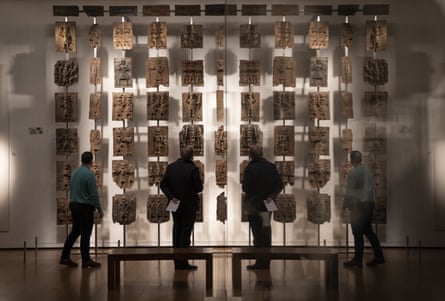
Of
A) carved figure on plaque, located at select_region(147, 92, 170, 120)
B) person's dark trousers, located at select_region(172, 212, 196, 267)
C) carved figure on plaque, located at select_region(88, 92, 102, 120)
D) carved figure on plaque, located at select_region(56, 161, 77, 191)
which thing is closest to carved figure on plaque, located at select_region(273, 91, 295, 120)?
person's dark trousers, located at select_region(172, 212, 196, 267)

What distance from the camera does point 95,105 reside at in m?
9.79

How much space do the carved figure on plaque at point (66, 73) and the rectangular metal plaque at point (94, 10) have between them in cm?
78

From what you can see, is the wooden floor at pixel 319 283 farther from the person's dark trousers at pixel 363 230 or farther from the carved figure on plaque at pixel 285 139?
the carved figure on plaque at pixel 285 139

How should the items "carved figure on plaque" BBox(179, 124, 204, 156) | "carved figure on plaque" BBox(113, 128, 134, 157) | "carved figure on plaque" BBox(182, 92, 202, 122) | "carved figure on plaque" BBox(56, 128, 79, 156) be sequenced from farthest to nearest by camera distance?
1. "carved figure on plaque" BBox(56, 128, 79, 156)
2. "carved figure on plaque" BBox(113, 128, 134, 157)
3. "carved figure on plaque" BBox(182, 92, 202, 122)
4. "carved figure on plaque" BBox(179, 124, 204, 156)

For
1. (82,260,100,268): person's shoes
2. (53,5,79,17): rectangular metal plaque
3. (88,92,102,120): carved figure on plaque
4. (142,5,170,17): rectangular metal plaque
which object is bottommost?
(82,260,100,268): person's shoes

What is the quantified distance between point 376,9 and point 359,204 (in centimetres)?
99

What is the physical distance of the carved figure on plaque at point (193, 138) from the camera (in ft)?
30.1

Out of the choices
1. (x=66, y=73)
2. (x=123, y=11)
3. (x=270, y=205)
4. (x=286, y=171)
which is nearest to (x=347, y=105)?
(x=286, y=171)

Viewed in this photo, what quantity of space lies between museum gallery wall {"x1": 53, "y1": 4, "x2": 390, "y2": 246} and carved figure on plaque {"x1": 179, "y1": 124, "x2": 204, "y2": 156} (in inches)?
0.8

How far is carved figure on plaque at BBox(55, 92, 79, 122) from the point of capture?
32.6 feet

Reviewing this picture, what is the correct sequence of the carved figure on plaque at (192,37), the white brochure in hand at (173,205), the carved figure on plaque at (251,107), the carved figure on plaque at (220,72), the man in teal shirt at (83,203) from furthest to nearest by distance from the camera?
1. the carved figure on plaque at (192,37)
2. the carved figure on plaque at (220,72)
3. the man in teal shirt at (83,203)
4. the white brochure in hand at (173,205)
5. the carved figure on plaque at (251,107)

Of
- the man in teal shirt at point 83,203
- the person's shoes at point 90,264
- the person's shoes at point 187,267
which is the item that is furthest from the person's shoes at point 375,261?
the man in teal shirt at point 83,203

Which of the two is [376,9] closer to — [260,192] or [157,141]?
[260,192]

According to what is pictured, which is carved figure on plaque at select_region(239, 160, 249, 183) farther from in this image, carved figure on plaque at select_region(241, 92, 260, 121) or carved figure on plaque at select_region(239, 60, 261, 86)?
carved figure on plaque at select_region(239, 60, 261, 86)
